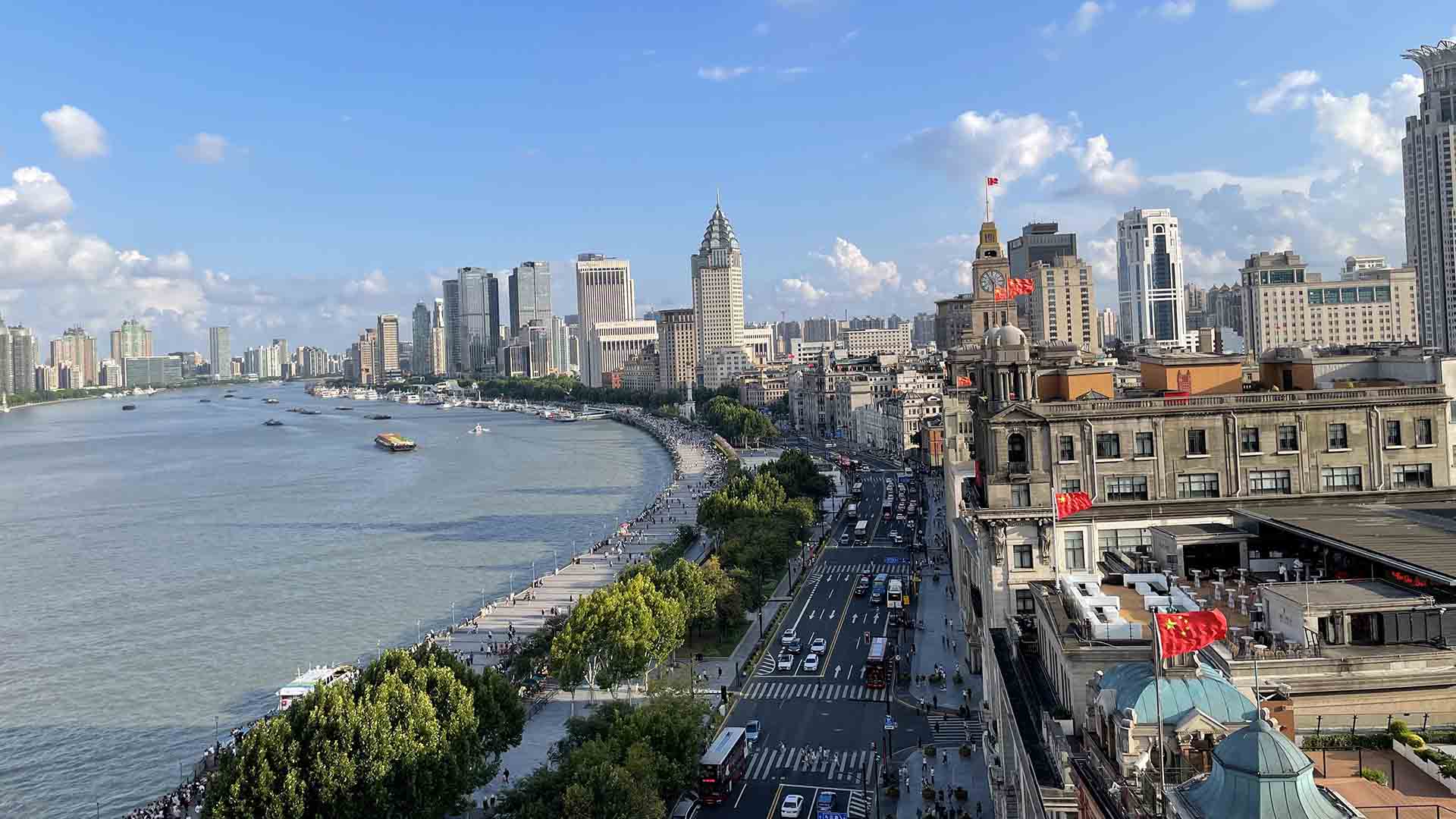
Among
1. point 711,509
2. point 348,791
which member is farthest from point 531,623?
point 348,791

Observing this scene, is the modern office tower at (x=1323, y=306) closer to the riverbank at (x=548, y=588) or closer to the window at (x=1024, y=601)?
the riverbank at (x=548, y=588)

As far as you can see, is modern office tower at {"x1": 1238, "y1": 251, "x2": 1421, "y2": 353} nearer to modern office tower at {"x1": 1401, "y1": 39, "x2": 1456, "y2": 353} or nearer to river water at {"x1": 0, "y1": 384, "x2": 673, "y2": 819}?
modern office tower at {"x1": 1401, "y1": 39, "x2": 1456, "y2": 353}

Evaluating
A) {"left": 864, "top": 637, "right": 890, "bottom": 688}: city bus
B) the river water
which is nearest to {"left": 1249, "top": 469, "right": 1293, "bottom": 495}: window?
{"left": 864, "top": 637, "right": 890, "bottom": 688}: city bus

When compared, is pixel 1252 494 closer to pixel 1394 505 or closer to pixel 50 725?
pixel 1394 505

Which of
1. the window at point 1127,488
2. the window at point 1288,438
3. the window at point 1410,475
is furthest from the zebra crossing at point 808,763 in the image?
the window at point 1410,475

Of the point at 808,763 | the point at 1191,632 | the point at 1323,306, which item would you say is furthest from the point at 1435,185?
the point at 1191,632

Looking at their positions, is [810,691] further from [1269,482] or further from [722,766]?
[1269,482]
